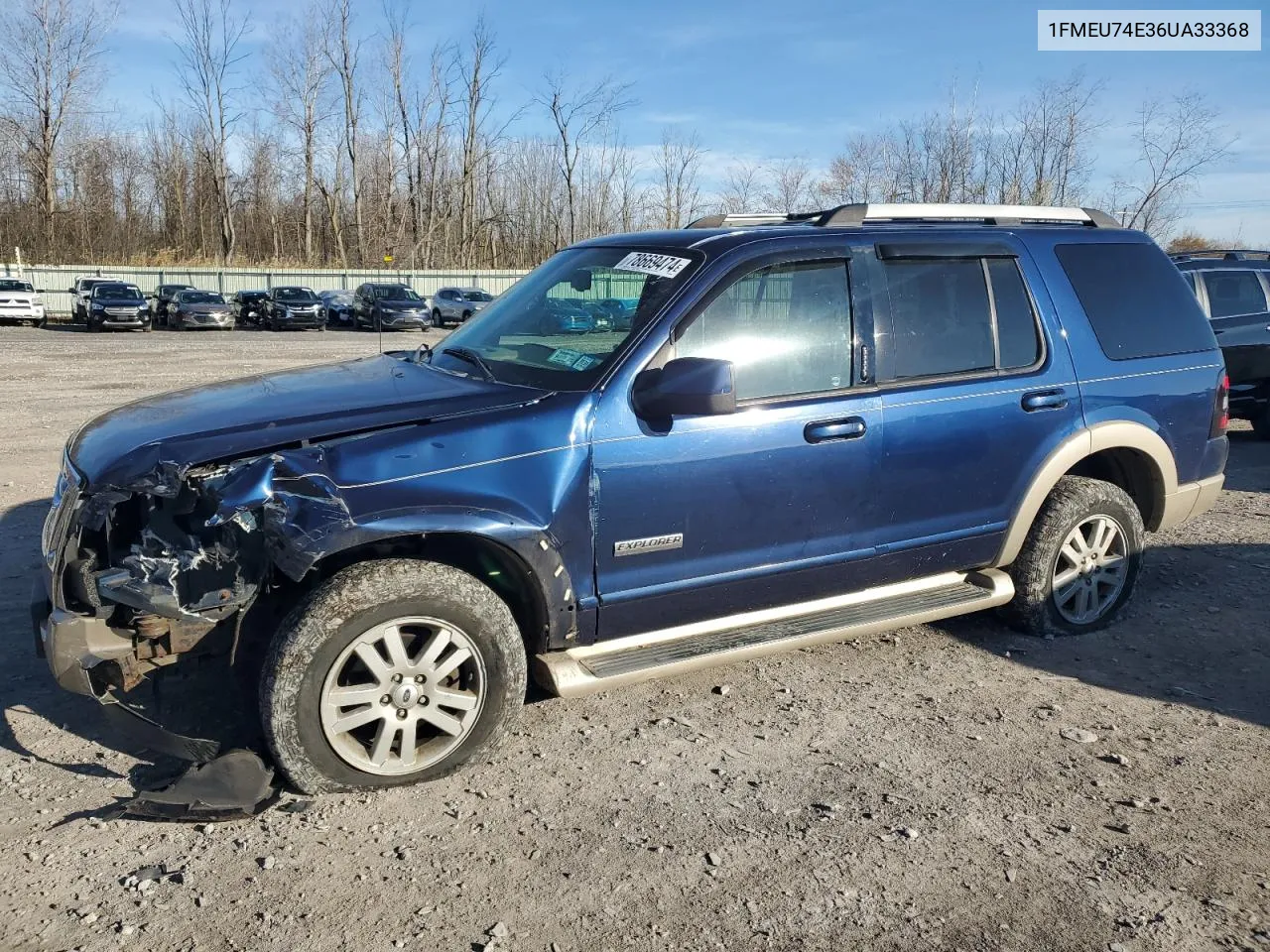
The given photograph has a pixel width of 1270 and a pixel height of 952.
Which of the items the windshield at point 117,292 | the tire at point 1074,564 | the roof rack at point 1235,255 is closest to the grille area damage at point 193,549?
the tire at point 1074,564

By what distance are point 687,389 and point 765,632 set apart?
110cm

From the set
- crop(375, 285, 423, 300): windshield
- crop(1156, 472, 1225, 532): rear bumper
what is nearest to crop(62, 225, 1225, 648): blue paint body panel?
crop(1156, 472, 1225, 532): rear bumper

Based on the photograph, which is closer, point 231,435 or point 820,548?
point 231,435

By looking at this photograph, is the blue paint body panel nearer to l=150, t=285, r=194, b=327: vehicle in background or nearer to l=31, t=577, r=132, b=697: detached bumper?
l=31, t=577, r=132, b=697: detached bumper

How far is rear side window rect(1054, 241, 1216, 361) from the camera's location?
16.1 ft

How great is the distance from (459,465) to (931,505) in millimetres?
2112

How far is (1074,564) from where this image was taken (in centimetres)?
499

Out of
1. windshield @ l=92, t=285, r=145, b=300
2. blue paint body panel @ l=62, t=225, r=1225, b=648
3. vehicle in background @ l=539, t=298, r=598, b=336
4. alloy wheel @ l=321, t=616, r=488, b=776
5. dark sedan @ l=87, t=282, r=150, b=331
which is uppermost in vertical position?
windshield @ l=92, t=285, r=145, b=300

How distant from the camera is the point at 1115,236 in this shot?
518 centimetres

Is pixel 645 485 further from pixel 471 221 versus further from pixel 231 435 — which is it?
pixel 471 221

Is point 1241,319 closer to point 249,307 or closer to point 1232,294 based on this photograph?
point 1232,294

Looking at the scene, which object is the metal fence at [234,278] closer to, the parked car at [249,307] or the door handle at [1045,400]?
the parked car at [249,307]

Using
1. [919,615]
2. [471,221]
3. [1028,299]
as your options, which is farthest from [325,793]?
[471,221]

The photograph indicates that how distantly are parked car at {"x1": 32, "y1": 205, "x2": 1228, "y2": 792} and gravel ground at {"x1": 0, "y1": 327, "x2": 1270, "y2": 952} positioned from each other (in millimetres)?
338
